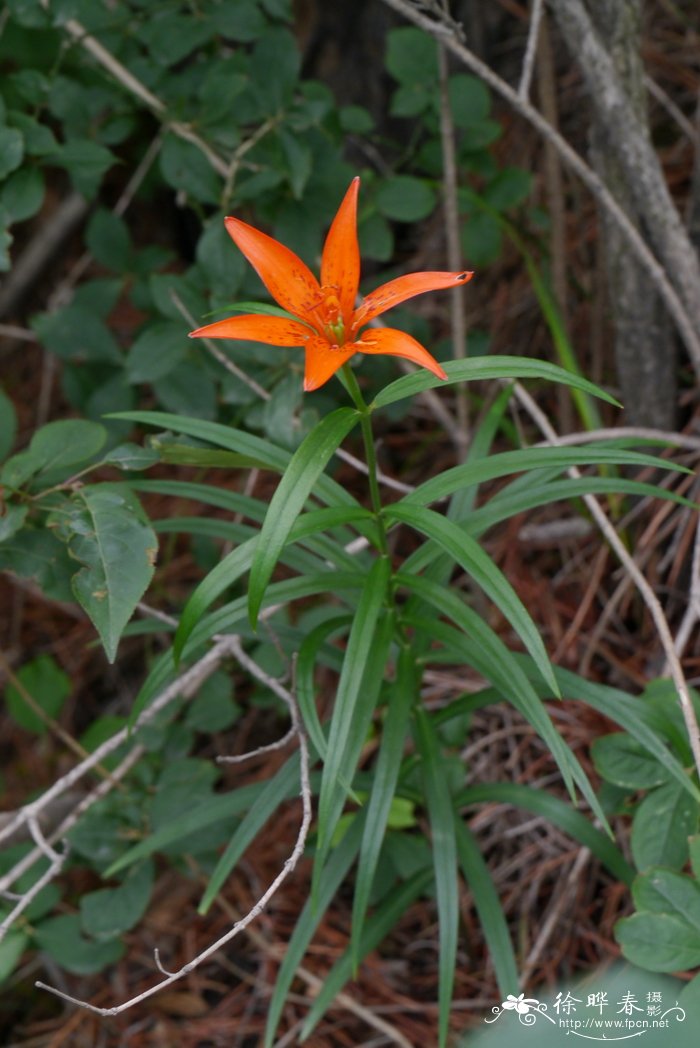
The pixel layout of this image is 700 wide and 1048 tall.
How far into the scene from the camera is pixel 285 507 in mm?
928

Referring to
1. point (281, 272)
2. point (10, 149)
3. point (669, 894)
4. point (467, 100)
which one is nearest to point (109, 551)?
point (281, 272)

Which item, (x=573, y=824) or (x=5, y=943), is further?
(x=5, y=943)

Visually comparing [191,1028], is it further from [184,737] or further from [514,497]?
[514,497]

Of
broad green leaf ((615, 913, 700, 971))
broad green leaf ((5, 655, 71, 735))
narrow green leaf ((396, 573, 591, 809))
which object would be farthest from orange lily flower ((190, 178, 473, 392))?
broad green leaf ((5, 655, 71, 735))

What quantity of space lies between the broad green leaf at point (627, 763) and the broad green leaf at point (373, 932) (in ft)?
1.14

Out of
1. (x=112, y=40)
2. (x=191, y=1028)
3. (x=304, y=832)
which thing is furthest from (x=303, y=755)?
(x=112, y=40)

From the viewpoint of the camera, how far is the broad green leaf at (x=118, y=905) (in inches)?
60.9

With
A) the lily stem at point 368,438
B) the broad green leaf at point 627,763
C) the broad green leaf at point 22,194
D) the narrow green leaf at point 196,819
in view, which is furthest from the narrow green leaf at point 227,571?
the broad green leaf at point 22,194

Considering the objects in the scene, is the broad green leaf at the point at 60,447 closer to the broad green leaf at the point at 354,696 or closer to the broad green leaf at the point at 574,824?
the broad green leaf at the point at 354,696

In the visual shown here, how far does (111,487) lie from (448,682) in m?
0.83

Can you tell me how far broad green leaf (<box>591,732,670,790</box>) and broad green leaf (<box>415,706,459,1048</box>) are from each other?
20 cm

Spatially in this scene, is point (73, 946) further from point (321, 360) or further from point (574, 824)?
point (321, 360)

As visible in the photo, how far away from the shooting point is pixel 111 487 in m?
1.24

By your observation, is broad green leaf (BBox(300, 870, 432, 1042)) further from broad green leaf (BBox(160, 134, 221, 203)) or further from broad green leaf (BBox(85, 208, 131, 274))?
broad green leaf (BBox(85, 208, 131, 274))
